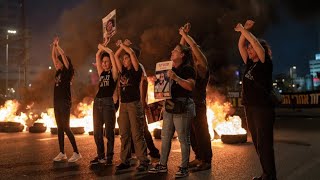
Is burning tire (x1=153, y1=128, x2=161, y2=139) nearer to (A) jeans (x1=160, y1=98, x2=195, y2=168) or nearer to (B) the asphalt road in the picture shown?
(B) the asphalt road

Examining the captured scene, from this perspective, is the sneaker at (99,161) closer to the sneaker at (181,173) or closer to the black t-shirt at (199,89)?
the sneaker at (181,173)

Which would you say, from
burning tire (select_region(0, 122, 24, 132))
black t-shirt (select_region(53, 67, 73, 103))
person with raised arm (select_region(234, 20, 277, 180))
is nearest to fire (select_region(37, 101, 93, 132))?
burning tire (select_region(0, 122, 24, 132))

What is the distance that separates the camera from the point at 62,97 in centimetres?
620

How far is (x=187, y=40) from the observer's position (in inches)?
210

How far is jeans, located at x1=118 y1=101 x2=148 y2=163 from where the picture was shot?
5.40 m

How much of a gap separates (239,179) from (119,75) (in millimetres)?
2270

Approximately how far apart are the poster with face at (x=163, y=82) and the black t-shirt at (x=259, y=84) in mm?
967

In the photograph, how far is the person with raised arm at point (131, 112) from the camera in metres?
5.41

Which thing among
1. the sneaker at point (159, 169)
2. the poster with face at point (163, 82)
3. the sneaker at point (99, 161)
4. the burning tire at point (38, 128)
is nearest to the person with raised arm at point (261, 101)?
the poster with face at point (163, 82)

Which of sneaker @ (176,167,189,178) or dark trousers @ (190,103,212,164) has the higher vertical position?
dark trousers @ (190,103,212,164)

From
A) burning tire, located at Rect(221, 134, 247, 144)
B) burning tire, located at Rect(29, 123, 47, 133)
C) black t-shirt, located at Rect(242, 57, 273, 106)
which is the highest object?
black t-shirt, located at Rect(242, 57, 273, 106)

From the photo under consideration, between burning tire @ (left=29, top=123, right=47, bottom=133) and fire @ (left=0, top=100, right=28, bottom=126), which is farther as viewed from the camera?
fire @ (left=0, top=100, right=28, bottom=126)

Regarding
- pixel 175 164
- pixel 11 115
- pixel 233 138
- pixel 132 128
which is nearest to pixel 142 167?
pixel 132 128

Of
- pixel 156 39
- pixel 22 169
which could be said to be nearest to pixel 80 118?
pixel 156 39
